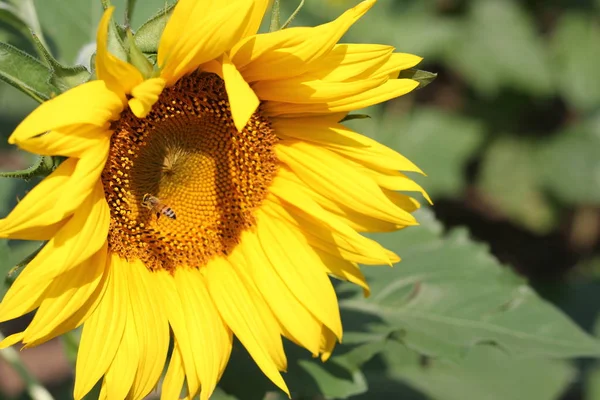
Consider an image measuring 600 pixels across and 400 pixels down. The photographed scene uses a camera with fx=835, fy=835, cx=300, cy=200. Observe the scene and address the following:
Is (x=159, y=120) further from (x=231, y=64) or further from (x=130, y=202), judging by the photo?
(x=231, y=64)

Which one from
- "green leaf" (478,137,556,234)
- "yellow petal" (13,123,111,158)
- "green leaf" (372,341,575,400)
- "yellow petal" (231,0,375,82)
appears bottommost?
"green leaf" (372,341,575,400)

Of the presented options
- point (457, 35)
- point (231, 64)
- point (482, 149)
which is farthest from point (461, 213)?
point (231, 64)

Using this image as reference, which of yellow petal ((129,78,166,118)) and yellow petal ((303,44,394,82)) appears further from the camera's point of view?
yellow petal ((303,44,394,82))

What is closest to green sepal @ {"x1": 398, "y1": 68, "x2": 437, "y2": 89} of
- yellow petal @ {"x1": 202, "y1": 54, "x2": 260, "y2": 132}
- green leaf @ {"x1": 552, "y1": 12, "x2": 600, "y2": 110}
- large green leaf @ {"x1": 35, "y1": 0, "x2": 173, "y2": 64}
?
yellow petal @ {"x1": 202, "y1": 54, "x2": 260, "y2": 132}

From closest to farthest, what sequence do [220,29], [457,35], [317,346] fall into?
[220,29]
[317,346]
[457,35]

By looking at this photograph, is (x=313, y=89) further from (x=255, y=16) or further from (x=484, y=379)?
(x=484, y=379)

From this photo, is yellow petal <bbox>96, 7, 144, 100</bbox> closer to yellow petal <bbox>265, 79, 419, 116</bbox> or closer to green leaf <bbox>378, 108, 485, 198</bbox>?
yellow petal <bbox>265, 79, 419, 116</bbox>

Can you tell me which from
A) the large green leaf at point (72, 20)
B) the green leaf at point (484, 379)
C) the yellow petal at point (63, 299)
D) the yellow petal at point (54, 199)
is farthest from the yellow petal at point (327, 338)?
the green leaf at point (484, 379)
